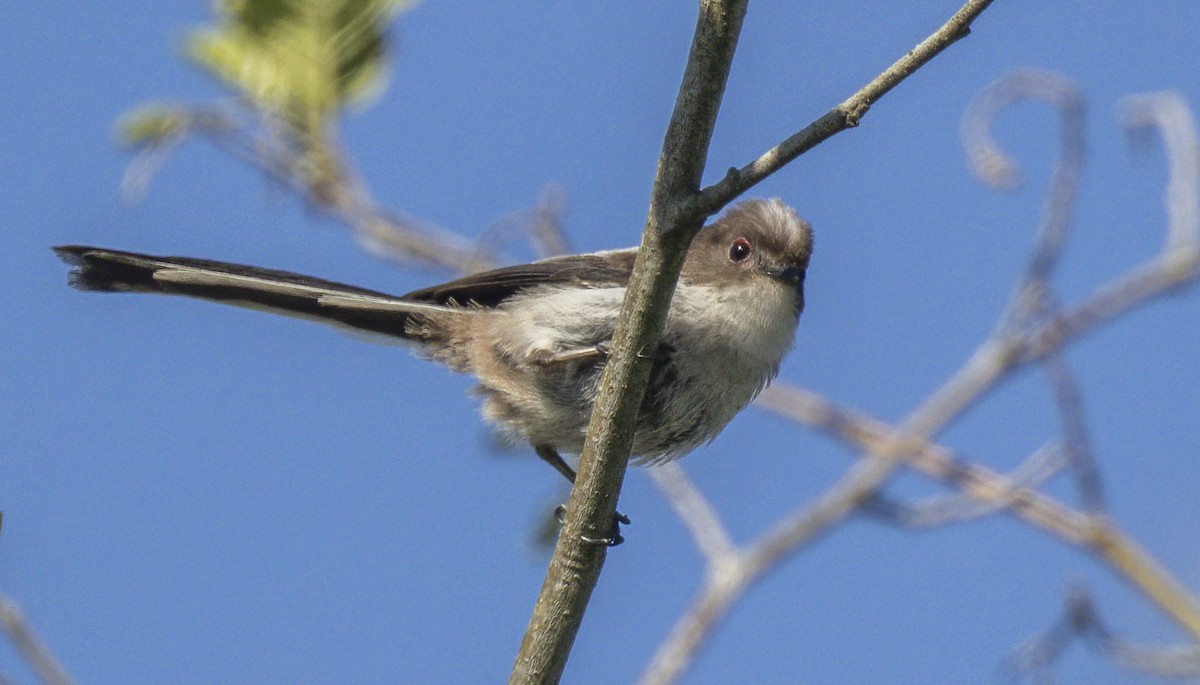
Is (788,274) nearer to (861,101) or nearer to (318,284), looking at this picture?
(318,284)

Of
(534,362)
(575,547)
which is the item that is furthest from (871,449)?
(575,547)

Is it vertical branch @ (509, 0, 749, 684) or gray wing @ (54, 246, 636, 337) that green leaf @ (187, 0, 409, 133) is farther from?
vertical branch @ (509, 0, 749, 684)

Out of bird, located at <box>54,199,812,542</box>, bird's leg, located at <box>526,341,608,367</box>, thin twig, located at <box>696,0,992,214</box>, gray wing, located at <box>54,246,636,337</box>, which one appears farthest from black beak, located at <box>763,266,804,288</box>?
thin twig, located at <box>696,0,992,214</box>

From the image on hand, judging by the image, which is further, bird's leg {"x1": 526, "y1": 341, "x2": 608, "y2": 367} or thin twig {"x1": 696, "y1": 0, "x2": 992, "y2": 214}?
bird's leg {"x1": 526, "y1": 341, "x2": 608, "y2": 367}

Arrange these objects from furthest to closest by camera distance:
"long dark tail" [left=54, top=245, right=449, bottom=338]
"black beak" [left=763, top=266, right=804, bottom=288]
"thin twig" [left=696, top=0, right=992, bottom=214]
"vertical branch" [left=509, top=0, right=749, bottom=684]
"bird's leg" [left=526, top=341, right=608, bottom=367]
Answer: "black beak" [left=763, top=266, right=804, bottom=288]
"bird's leg" [left=526, top=341, right=608, bottom=367]
"long dark tail" [left=54, top=245, right=449, bottom=338]
"vertical branch" [left=509, top=0, right=749, bottom=684]
"thin twig" [left=696, top=0, right=992, bottom=214]

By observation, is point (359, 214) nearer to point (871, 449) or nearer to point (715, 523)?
point (715, 523)

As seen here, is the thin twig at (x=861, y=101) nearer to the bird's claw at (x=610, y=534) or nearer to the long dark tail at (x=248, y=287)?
the bird's claw at (x=610, y=534)

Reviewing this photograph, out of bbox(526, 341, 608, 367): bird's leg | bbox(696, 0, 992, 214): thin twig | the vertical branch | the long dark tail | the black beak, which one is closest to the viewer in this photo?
bbox(696, 0, 992, 214): thin twig

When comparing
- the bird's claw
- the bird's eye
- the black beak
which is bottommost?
the bird's claw
